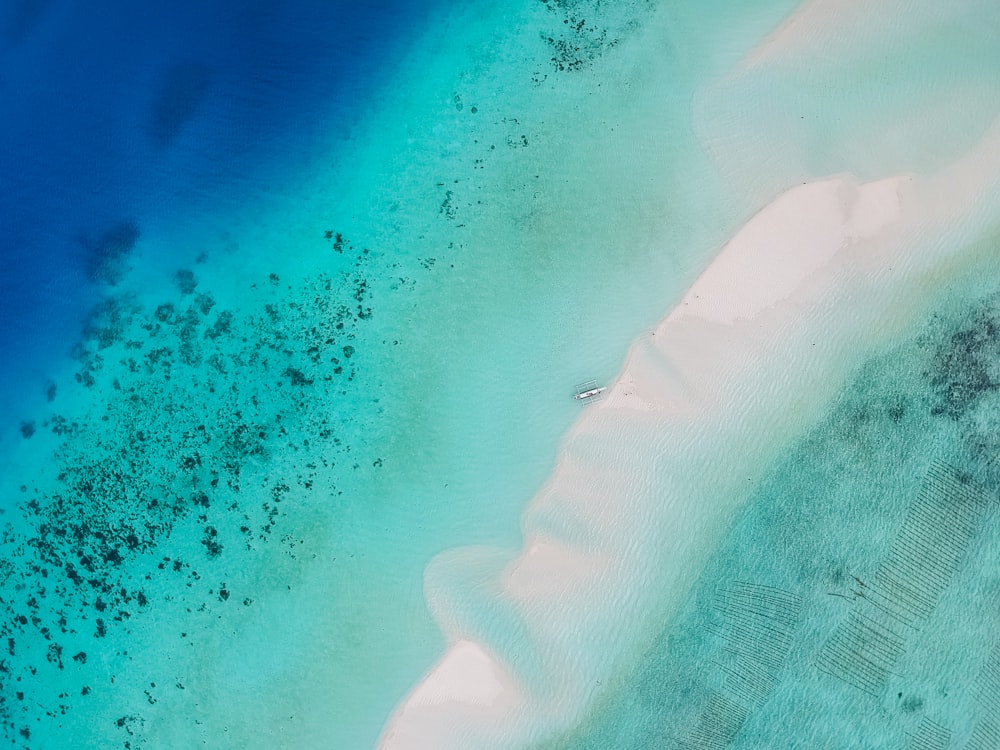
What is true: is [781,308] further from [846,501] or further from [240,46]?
[240,46]

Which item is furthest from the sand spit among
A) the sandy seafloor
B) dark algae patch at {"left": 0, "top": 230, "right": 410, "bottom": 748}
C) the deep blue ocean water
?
the deep blue ocean water

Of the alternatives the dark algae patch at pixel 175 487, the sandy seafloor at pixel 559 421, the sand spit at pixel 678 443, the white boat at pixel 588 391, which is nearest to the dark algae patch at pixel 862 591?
the sandy seafloor at pixel 559 421

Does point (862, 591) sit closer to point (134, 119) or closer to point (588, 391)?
point (588, 391)

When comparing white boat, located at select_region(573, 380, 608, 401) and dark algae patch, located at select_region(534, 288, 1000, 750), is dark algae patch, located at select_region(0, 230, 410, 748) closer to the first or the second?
white boat, located at select_region(573, 380, 608, 401)

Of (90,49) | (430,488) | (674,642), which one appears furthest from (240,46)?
(674,642)

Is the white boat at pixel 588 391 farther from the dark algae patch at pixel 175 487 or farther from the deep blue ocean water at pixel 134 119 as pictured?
the deep blue ocean water at pixel 134 119

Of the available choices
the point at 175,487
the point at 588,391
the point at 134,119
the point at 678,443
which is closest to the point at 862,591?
the point at 678,443

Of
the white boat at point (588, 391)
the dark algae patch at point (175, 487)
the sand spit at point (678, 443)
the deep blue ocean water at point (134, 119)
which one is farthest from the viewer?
the deep blue ocean water at point (134, 119)
